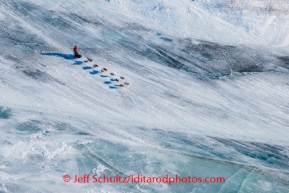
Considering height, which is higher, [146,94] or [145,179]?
[146,94]

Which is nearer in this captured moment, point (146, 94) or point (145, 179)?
point (145, 179)

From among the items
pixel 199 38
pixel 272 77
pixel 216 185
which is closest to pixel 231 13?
pixel 199 38

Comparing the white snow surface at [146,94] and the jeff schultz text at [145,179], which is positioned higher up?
the white snow surface at [146,94]

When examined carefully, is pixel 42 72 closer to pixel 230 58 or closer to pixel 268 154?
pixel 230 58

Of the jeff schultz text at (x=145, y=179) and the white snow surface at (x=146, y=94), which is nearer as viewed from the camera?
the jeff schultz text at (x=145, y=179)

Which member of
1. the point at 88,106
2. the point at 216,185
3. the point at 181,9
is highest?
the point at 181,9

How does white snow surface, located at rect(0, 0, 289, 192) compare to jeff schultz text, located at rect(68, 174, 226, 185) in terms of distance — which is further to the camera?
white snow surface, located at rect(0, 0, 289, 192)

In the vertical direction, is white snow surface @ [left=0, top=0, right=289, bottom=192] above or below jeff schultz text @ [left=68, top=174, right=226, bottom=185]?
above

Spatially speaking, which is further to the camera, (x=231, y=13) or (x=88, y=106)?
(x=231, y=13)
